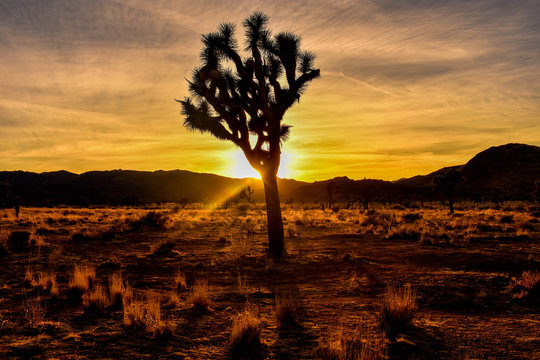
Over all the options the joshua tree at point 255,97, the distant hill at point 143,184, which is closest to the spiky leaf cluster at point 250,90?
the joshua tree at point 255,97

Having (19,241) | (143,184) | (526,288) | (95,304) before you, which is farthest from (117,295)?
(143,184)

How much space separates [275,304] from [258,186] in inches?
5853

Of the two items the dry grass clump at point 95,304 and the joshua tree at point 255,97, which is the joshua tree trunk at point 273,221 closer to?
the joshua tree at point 255,97

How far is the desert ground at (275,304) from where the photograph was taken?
182 inches

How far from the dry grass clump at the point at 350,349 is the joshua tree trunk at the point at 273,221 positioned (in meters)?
7.83

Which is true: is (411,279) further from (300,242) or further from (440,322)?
(300,242)

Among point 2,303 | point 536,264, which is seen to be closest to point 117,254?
point 2,303

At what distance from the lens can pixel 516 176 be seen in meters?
107

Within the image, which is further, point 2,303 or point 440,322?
point 2,303

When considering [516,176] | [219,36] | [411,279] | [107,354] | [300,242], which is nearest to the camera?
[107,354]

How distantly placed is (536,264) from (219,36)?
13.1 metres

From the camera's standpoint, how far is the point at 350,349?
404 centimetres

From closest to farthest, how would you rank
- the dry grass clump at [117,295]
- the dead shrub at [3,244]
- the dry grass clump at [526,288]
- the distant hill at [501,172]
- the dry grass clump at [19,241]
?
1. the dry grass clump at [117,295]
2. the dry grass clump at [526,288]
3. the dead shrub at [3,244]
4. the dry grass clump at [19,241]
5. the distant hill at [501,172]

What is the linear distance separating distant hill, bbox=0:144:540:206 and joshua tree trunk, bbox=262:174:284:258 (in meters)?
75.8
